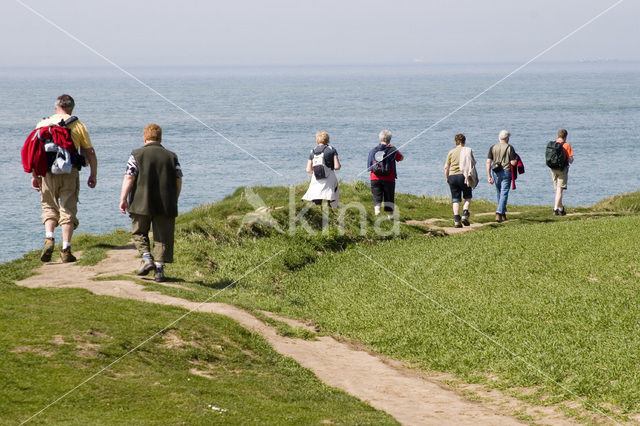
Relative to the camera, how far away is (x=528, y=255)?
17734 mm

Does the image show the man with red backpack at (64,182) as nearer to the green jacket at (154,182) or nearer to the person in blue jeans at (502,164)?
the green jacket at (154,182)

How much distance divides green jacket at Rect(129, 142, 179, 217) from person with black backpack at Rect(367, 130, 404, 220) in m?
8.30

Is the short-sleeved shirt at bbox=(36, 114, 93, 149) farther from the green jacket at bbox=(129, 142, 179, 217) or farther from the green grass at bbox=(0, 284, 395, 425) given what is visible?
the green grass at bbox=(0, 284, 395, 425)

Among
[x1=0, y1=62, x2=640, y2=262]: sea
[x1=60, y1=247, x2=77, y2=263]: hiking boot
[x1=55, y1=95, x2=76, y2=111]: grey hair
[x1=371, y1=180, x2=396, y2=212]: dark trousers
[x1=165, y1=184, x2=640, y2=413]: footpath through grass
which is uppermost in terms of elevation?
[x1=55, y1=95, x2=76, y2=111]: grey hair

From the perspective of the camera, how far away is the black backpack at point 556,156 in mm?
24766

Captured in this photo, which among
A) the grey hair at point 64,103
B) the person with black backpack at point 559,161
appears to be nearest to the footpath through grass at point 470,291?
the person with black backpack at point 559,161

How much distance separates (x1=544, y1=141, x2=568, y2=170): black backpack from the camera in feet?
81.3

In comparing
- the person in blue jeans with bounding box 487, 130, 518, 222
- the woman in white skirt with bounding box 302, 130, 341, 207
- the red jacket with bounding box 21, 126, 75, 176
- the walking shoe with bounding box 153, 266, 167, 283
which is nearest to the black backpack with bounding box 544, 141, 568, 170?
the person in blue jeans with bounding box 487, 130, 518, 222

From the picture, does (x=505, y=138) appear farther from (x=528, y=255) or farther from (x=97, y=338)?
(x=97, y=338)

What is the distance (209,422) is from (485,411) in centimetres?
354

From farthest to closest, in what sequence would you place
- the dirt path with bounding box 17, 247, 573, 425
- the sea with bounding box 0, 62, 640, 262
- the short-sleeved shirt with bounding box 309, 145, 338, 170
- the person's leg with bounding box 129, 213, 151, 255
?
Answer: the sea with bounding box 0, 62, 640, 262 → the short-sleeved shirt with bounding box 309, 145, 338, 170 → the person's leg with bounding box 129, 213, 151, 255 → the dirt path with bounding box 17, 247, 573, 425

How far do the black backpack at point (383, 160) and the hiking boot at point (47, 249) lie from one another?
8.77m

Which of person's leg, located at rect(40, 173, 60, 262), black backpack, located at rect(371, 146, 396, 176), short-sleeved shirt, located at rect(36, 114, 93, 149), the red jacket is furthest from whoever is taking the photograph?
black backpack, located at rect(371, 146, 396, 176)

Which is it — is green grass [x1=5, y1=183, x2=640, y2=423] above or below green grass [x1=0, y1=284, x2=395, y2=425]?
below
